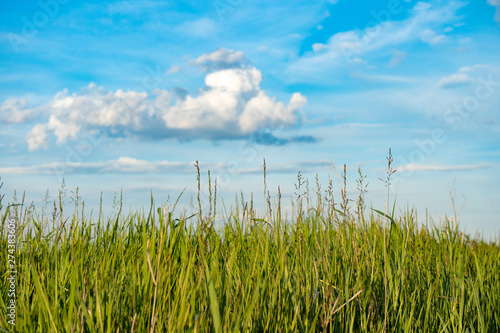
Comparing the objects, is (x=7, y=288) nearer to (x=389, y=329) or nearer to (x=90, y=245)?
(x=90, y=245)

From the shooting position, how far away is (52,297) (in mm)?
2398

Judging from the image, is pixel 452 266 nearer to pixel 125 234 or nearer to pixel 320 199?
pixel 320 199

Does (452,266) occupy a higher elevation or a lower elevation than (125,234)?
lower

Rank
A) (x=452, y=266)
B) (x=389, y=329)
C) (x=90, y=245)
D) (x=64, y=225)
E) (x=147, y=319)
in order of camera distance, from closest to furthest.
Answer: (x=147, y=319) → (x=389, y=329) → (x=64, y=225) → (x=90, y=245) → (x=452, y=266)

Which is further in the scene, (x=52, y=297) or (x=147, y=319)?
(x=52, y=297)

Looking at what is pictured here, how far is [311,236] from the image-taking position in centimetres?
394

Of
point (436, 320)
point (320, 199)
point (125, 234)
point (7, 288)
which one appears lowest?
point (436, 320)

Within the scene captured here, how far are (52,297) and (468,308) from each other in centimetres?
287

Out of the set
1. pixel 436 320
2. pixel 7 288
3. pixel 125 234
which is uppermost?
pixel 125 234

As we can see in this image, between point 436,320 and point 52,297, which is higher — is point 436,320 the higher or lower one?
the lower one

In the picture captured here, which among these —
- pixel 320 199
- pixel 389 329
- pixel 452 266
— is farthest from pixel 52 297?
pixel 452 266

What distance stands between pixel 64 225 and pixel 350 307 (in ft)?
7.81

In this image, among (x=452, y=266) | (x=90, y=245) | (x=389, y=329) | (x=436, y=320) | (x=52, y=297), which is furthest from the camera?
(x=452, y=266)

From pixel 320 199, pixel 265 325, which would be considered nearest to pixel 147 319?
pixel 265 325
